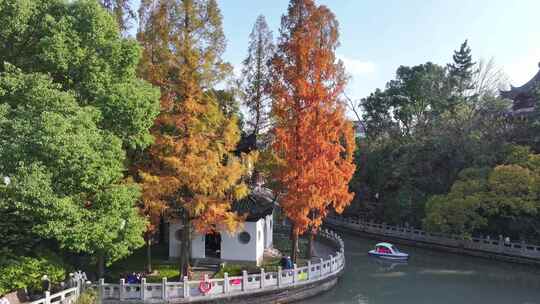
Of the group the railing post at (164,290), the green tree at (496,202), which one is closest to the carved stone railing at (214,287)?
the railing post at (164,290)

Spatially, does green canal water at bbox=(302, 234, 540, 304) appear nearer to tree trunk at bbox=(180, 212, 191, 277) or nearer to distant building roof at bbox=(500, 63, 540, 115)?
tree trunk at bbox=(180, 212, 191, 277)

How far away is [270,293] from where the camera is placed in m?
20.4

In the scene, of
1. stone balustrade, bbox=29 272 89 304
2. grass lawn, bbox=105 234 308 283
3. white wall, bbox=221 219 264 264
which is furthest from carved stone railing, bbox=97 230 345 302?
white wall, bbox=221 219 264 264

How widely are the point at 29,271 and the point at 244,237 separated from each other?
11.0 m

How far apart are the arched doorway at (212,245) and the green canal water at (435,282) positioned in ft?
20.6

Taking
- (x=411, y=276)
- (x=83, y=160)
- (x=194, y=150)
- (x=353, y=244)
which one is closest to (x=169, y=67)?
(x=194, y=150)

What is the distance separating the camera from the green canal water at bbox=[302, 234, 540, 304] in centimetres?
2209

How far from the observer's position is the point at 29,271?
609 inches

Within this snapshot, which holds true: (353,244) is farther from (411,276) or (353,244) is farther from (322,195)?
(322,195)

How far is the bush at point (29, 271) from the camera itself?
14.8 metres

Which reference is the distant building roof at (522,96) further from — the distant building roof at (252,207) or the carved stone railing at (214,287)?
the carved stone railing at (214,287)

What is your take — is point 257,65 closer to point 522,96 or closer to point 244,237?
point 244,237

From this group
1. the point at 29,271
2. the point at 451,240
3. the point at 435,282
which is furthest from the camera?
the point at 451,240

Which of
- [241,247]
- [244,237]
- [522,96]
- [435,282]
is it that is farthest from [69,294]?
[522,96]
